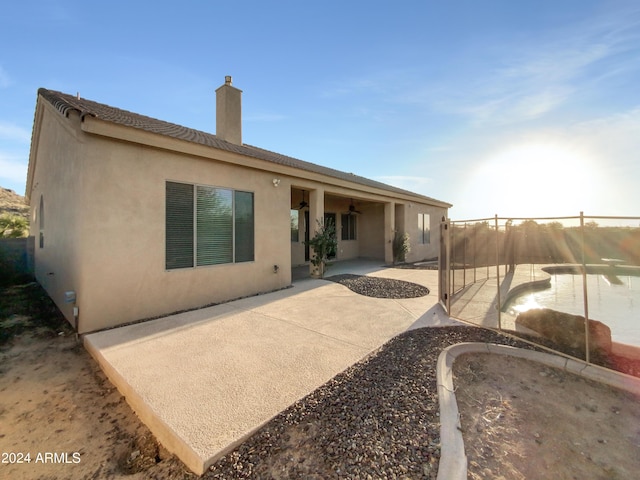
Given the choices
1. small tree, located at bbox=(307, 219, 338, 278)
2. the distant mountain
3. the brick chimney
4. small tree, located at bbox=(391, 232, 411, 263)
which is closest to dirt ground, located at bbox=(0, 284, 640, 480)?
small tree, located at bbox=(307, 219, 338, 278)

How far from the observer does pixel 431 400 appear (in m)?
2.68

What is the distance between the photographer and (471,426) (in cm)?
241

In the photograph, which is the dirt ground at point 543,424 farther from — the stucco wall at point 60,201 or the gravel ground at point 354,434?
the stucco wall at point 60,201

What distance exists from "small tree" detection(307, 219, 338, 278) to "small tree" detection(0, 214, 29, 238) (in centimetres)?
1445

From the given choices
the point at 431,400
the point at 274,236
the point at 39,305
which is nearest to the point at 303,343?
the point at 431,400

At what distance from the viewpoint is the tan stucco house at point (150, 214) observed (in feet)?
15.5

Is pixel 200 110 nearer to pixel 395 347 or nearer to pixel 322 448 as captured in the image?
pixel 395 347

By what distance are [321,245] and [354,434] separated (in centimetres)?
686

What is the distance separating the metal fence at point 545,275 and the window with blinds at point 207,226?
15.5ft

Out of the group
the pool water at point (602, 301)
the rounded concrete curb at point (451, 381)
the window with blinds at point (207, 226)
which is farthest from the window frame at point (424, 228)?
the rounded concrete curb at point (451, 381)

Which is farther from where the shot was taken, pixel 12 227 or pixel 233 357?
pixel 12 227

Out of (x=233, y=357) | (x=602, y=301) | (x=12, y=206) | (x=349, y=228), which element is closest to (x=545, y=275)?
(x=602, y=301)

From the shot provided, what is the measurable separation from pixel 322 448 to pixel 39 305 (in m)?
8.64

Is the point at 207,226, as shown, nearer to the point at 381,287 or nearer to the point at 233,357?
the point at 233,357
